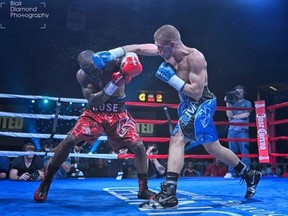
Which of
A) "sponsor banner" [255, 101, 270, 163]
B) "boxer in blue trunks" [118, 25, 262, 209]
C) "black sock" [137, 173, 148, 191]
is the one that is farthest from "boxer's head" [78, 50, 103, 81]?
"sponsor banner" [255, 101, 270, 163]

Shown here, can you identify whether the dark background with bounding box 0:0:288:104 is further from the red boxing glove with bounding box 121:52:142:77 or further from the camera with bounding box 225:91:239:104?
the red boxing glove with bounding box 121:52:142:77

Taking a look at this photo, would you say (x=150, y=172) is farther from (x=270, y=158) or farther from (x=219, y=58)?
(x=219, y=58)

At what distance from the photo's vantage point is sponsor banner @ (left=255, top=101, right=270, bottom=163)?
398 cm

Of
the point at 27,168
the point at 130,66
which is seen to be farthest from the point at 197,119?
the point at 27,168

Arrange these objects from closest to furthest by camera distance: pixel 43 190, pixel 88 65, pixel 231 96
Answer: pixel 43 190 < pixel 88 65 < pixel 231 96

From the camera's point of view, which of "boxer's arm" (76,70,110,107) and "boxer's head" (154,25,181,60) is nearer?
"boxer's head" (154,25,181,60)

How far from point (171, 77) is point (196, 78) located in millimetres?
143

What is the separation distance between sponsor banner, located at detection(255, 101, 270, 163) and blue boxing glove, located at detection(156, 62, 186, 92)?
261 centimetres

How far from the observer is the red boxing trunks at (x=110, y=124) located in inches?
81.0

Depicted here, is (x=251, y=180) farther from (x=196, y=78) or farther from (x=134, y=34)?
(x=134, y=34)

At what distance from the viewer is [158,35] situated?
6.07 feet

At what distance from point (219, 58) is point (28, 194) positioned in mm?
→ 6594

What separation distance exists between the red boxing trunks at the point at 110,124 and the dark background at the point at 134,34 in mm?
3863

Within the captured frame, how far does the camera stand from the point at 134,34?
21.8ft
